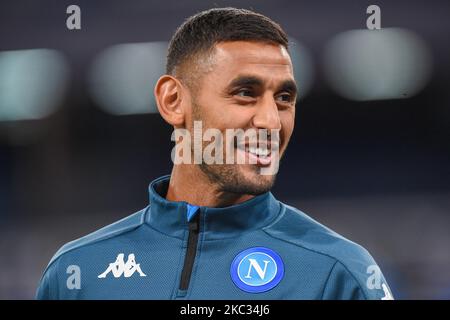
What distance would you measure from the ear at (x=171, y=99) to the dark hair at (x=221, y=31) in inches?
2.6

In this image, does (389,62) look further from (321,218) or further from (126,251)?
(126,251)

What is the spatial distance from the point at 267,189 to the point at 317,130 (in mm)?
3297

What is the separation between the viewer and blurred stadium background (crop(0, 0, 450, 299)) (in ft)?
15.4

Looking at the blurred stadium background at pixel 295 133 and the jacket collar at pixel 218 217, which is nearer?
the jacket collar at pixel 218 217

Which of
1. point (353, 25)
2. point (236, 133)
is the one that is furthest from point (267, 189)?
point (353, 25)

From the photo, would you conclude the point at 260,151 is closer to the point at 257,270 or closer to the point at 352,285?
the point at 257,270

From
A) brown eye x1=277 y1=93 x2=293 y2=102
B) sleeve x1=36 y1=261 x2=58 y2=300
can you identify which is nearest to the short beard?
brown eye x1=277 y1=93 x2=293 y2=102

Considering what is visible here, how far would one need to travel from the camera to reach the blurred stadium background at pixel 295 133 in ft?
15.4

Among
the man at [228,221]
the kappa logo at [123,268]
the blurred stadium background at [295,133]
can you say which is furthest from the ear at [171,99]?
the blurred stadium background at [295,133]

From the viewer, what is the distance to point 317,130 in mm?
5484

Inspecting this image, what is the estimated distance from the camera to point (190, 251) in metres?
2.25

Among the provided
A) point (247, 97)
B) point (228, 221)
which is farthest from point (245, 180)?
point (247, 97)

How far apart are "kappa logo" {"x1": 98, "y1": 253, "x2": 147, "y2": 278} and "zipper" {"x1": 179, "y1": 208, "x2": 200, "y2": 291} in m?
0.14

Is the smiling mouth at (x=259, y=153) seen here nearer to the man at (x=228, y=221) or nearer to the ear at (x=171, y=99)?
the man at (x=228, y=221)
